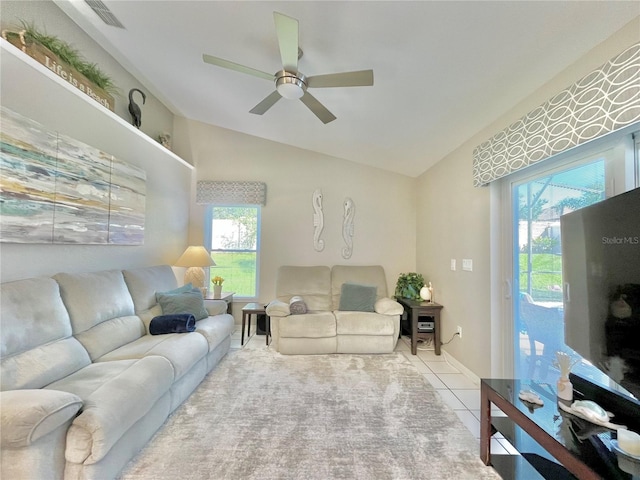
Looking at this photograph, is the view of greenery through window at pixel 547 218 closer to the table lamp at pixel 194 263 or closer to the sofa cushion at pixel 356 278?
the sofa cushion at pixel 356 278

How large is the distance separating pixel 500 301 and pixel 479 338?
0.44 m

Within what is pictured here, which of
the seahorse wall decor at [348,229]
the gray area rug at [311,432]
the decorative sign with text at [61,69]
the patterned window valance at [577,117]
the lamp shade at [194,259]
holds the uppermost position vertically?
the decorative sign with text at [61,69]

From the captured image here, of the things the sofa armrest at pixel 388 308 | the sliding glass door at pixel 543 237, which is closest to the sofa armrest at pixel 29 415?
the sliding glass door at pixel 543 237

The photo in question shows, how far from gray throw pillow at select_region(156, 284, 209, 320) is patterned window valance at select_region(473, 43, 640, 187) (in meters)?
3.07

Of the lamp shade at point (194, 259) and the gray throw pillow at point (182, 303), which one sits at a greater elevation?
the lamp shade at point (194, 259)

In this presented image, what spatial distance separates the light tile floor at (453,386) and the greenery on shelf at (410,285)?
2.11 ft

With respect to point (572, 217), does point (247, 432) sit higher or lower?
lower

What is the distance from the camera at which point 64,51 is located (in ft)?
7.18

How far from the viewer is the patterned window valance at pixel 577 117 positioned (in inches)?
50.8

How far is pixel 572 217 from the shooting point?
4.79 ft

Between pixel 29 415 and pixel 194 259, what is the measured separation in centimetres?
263

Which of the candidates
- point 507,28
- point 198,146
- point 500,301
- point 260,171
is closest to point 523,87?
point 507,28

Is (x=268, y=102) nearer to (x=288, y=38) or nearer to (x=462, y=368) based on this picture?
(x=288, y=38)

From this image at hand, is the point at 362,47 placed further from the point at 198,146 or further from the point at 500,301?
the point at 198,146
